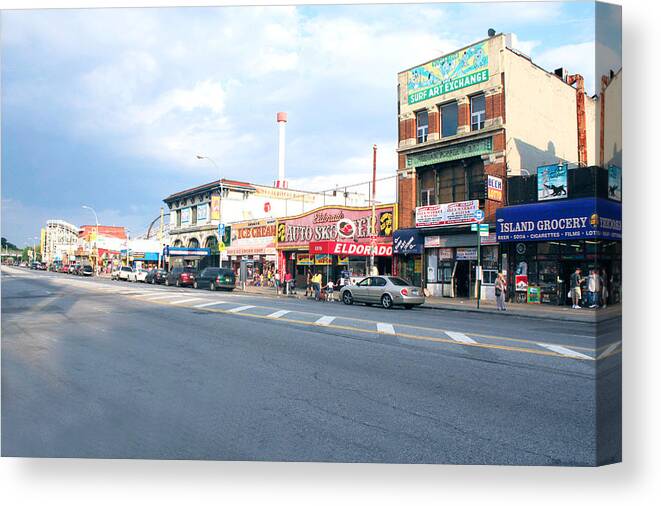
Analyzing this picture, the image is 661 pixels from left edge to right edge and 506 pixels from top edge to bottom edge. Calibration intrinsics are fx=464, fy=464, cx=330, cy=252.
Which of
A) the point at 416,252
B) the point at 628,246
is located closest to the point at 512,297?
the point at 416,252

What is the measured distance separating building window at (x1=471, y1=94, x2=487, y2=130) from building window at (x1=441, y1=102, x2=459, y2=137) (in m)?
1.05

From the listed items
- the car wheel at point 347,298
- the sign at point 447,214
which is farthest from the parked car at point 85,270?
the sign at point 447,214

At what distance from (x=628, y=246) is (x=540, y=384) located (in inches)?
107

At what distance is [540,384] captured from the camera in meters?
6.70

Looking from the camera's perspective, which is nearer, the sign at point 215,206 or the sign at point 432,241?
the sign at point 432,241

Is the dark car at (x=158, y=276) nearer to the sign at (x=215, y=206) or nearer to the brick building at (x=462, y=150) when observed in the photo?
the sign at (x=215, y=206)

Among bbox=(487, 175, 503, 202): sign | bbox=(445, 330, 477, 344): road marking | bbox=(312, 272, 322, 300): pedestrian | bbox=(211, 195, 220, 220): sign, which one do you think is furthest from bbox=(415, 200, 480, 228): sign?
bbox=(211, 195, 220, 220): sign

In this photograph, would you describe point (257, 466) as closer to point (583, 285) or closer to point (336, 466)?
point (336, 466)

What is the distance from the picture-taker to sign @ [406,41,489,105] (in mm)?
24797

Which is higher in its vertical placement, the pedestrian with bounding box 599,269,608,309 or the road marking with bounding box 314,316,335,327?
the pedestrian with bounding box 599,269,608,309

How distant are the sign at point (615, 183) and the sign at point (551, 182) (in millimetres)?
15967

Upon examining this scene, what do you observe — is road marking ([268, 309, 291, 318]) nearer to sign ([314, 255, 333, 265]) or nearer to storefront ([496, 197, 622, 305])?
storefront ([496, 197, 622, 305])

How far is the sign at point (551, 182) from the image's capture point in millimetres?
20000

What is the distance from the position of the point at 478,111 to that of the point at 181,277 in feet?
86.1
